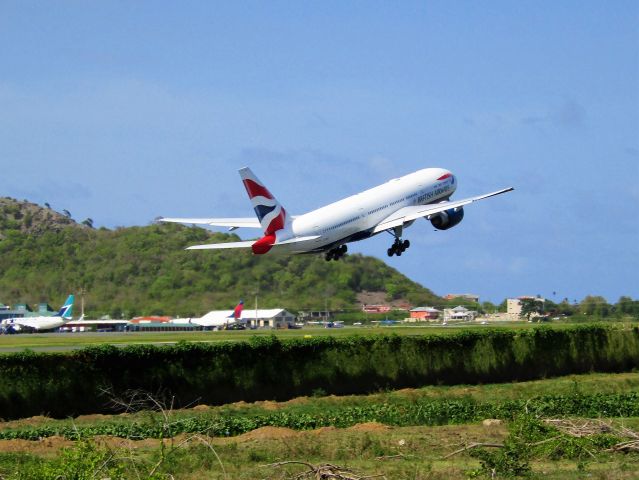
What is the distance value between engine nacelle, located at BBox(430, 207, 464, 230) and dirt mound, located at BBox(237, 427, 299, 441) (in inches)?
1676

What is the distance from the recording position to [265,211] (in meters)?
72.7

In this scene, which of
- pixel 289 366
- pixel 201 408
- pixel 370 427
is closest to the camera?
pixel 370 427

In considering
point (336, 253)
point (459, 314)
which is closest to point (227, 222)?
point (336, 253)

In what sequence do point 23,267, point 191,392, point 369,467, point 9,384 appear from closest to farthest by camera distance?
point 369,467 < point 9,384 < point 191,392 < point 23,267

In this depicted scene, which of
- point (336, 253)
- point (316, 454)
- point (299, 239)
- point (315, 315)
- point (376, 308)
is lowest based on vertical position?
point (316, 454)

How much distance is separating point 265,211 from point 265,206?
325mm

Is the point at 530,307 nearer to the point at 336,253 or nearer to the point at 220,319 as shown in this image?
the point at 336,253

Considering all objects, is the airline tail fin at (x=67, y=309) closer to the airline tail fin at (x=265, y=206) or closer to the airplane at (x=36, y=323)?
the airplane at (x=36, y=323)

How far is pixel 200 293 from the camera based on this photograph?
106 m

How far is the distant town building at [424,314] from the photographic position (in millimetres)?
109875

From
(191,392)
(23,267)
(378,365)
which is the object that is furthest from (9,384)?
(23,267)

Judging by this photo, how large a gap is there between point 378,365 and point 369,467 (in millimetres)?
26223

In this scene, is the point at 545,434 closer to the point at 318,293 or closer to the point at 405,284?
the point at 318,293

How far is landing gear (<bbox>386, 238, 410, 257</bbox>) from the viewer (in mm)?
81375
